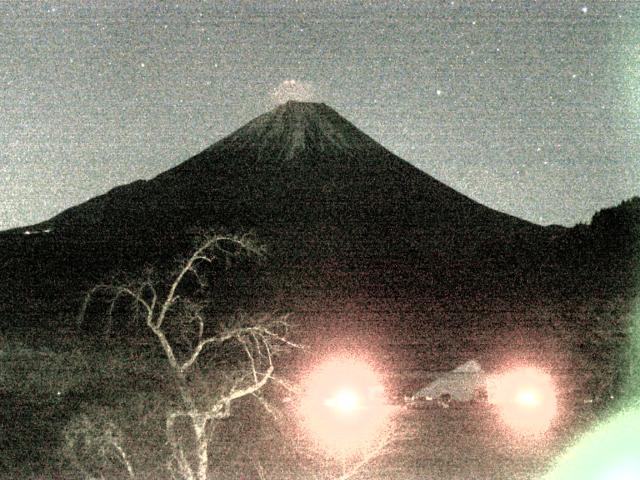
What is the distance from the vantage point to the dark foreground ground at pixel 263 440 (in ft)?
37.4

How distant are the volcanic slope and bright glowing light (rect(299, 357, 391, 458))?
2724 centimetres

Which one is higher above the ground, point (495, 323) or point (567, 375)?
point (567, 375)

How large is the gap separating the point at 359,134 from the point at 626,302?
72562 millimetres

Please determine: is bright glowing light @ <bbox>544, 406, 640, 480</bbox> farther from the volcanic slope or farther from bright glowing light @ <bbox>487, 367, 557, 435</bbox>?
the volcanic slope

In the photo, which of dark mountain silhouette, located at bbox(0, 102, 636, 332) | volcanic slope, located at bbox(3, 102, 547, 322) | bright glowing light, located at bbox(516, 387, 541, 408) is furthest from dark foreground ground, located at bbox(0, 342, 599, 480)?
volcanic slope, located at bbox(3, 102, 547, 322)

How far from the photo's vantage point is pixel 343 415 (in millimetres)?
13336

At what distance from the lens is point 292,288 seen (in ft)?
143

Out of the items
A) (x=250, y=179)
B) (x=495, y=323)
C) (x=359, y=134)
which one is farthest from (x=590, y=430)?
(x=359, y=134)

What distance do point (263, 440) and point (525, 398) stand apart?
23.9 ft

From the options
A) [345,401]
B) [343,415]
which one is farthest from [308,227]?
[343,415]

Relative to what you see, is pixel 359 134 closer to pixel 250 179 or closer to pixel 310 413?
pixel 250 179

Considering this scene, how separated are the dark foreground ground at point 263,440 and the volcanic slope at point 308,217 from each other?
26762mm

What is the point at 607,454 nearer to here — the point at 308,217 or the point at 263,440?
the point at 263,440

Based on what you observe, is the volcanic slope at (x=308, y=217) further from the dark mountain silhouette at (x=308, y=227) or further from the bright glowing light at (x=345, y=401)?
the bright glowing light at (x=345, y=401)
